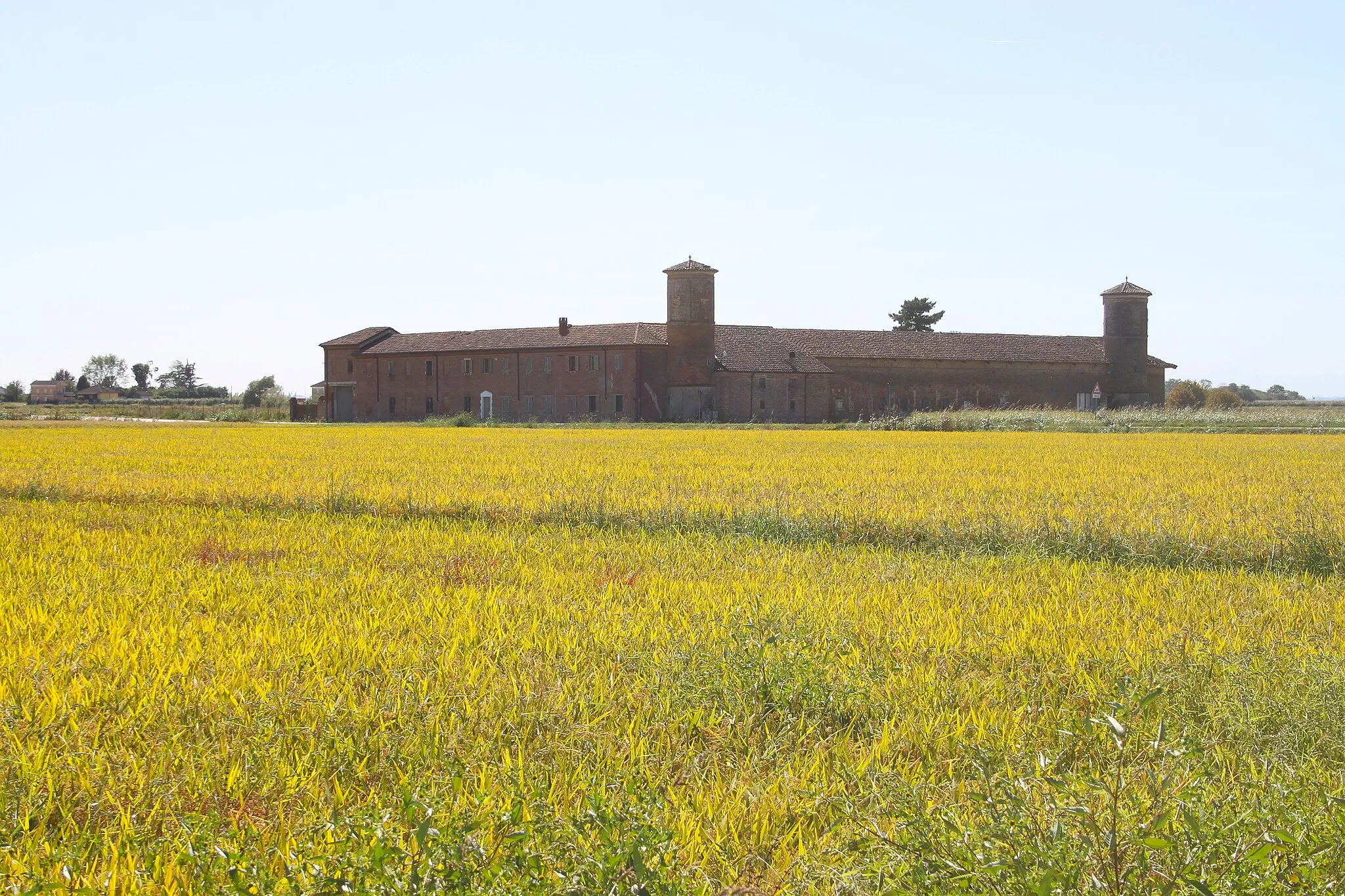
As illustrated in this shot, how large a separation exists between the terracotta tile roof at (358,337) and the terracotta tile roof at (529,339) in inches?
64.2

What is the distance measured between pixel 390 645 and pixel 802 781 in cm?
242

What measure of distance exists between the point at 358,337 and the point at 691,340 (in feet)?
82.3

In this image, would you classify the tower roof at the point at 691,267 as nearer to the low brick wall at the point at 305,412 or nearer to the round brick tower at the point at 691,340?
the round brick tower at the point at 691,340

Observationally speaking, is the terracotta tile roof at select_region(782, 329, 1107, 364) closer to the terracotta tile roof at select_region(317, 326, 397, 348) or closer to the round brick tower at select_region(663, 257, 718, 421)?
the round brick tower at select_region(663, 257, 718, 421)

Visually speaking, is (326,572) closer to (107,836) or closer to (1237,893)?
(107,836)

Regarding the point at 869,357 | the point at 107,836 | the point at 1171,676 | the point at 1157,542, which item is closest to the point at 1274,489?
the point at 1157,542

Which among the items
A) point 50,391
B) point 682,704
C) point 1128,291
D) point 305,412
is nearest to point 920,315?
point 1128,291

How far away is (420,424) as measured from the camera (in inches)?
2271

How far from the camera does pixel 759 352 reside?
222ft

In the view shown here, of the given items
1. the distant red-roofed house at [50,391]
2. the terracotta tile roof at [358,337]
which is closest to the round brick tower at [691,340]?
the terracotta tile roof at [358,337]

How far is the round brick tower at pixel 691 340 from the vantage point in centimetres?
6525

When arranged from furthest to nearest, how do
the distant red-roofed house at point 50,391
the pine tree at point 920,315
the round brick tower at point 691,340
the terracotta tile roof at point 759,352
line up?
the distant red-roofed house at point 50,391, the pine tree at point 920,315, the terracotta tile roof at point 759,352, the round brick tower at point 691,340

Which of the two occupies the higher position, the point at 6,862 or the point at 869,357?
the point at 869,357

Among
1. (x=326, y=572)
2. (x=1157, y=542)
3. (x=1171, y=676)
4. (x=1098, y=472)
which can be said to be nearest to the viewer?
(x=1171, y=676)
